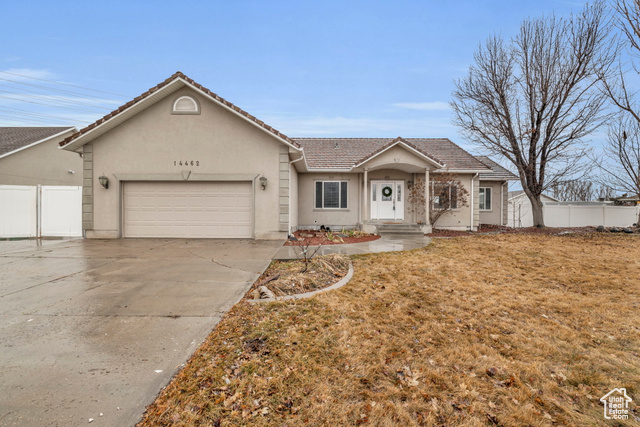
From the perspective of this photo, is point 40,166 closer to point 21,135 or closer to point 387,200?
point 21,135

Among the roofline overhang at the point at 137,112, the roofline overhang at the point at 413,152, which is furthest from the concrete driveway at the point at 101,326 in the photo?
the roofline overhang at the point at 413,152

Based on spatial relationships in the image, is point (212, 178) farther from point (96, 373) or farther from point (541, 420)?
point (541, 420)

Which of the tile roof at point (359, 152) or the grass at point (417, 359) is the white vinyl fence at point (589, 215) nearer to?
the tile roof at point (359, 152)

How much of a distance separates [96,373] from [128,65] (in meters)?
23.6

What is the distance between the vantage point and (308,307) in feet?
13.7

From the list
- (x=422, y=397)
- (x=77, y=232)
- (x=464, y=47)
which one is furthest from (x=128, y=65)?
(x=422, y=397)

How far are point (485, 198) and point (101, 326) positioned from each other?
19124mm

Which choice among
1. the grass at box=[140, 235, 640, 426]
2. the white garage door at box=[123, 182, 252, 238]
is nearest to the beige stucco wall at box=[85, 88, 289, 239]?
the white garage door at box=[123, 182, 252, 238]

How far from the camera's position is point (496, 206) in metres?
17.5

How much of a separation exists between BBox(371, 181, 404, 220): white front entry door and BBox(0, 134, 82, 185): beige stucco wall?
797 inches

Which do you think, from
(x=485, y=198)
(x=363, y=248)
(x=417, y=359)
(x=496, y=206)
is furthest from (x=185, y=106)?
(x=496, y=206)

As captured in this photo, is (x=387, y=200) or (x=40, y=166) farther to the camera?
(x=40, y=166)

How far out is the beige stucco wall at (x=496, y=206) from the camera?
1742 centimetres

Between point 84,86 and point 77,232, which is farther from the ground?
point 84,86
